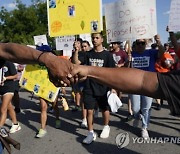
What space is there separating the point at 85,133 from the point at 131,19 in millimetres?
2189

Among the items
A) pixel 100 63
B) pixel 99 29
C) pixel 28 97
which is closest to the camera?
pixel 99 29

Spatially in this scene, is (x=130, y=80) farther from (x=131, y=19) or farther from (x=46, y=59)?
(x=131, y=19)

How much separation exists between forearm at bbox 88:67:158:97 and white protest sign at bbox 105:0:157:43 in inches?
121

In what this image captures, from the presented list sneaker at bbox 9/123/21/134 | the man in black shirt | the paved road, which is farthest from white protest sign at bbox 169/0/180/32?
sneaker at bbox 9/123/21/134

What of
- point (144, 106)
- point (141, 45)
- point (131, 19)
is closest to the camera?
point (131, 19)

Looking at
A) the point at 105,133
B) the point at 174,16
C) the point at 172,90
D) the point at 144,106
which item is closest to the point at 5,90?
the point at 105,133

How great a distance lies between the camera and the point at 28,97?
34.6ft

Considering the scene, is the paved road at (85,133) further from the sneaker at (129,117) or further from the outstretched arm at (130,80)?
the outstretched arm at (130,80)

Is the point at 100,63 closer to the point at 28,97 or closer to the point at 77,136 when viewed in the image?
the point at 77,136

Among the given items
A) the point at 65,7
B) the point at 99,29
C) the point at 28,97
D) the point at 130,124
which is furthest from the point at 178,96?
the point at 28,97

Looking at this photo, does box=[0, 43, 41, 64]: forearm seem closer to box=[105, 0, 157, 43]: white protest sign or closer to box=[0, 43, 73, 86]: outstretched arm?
box=[0, 43, 73, 86]: outstretched arm

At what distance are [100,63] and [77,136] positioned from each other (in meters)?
1.35

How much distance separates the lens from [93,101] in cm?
544

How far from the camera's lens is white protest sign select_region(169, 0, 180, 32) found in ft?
13.8
